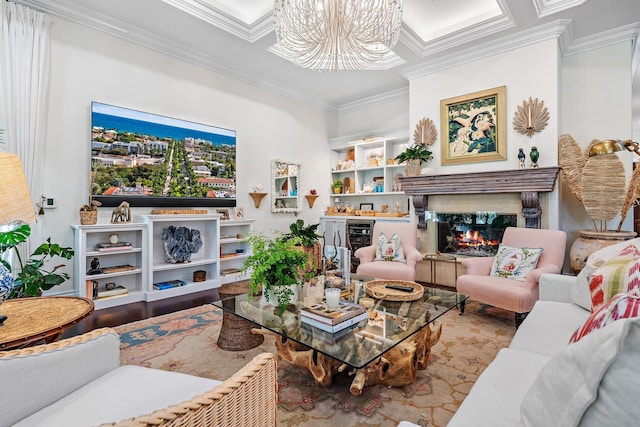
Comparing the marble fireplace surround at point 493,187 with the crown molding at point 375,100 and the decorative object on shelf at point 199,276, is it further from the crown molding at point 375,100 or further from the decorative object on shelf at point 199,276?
the decorative object on shelf at point 199,276

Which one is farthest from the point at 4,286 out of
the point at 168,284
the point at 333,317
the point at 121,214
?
the point at 168,284

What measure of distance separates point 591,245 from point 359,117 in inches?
168

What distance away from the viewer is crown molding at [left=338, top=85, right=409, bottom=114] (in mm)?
5580

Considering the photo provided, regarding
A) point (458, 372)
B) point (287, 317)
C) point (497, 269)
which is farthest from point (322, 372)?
point (497, 269)

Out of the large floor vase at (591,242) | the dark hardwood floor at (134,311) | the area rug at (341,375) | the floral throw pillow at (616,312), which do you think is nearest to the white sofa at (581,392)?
the floral throw pillow at (616,312)

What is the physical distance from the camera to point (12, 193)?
1.41m

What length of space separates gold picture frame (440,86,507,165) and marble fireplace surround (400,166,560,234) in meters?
0.31

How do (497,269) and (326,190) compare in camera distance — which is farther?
(326,190)

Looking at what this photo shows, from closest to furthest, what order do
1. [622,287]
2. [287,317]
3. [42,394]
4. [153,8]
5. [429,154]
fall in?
[42,394], [622,287], [287,317], [153,8], [429,154]

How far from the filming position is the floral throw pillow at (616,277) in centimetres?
140

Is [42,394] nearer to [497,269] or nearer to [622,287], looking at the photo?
[622,287]

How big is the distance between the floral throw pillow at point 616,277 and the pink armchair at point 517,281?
915mm

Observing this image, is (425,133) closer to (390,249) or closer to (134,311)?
(390,249)

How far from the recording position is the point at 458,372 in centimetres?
204
